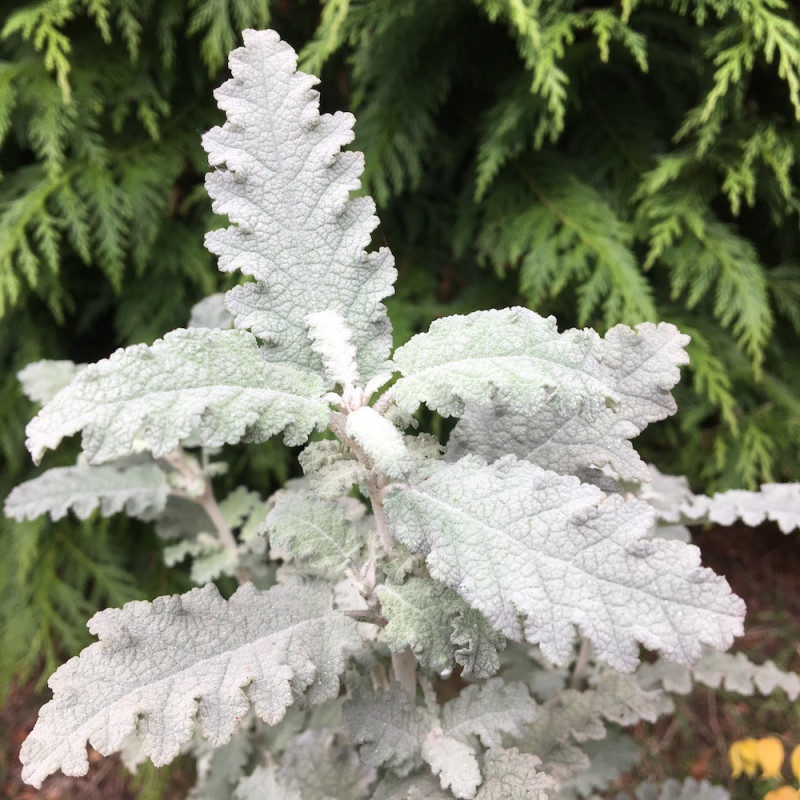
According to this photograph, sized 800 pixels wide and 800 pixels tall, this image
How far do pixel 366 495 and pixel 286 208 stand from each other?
1.32ft

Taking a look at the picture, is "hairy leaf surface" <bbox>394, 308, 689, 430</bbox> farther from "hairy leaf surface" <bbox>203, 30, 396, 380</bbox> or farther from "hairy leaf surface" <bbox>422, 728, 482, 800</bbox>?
"hairy leaf surface" <bbox>422, 728, 482, 800</bbox>

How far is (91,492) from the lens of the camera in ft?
4.77

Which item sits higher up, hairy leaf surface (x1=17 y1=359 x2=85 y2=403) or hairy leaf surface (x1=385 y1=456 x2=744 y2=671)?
hairy leaf surface (x1=385 y1=456 x2=744 y2=671)

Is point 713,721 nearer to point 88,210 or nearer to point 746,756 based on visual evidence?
point 746,756

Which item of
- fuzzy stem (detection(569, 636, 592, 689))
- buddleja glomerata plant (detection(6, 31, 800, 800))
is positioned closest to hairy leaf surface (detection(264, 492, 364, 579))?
buddleja glomerata plant (detection(6, 31, 800, 800))

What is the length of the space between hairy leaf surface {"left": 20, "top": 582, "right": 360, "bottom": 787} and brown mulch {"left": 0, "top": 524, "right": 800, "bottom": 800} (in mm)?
1243

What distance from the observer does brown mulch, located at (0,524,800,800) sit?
6.31ft

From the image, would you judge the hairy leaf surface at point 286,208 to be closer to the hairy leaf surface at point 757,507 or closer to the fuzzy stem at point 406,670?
the fuzzy stem at point 406,670

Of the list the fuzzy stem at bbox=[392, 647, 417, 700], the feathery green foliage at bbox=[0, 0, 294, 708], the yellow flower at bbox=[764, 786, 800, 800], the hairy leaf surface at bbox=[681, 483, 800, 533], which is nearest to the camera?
the fuzzy stem at bbox=[392, 647, 417, 700]

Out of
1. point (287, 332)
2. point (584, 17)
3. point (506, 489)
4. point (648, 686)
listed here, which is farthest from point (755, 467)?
point (287, 332)

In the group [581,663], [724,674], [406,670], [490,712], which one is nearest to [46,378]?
[406,670]

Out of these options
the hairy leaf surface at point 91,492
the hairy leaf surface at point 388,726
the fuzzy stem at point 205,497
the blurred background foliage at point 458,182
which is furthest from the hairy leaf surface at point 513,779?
the blurred background foliage at point 458,182

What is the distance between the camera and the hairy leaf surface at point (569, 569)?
0.73 metres

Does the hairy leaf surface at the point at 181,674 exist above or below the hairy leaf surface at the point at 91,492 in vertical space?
above
